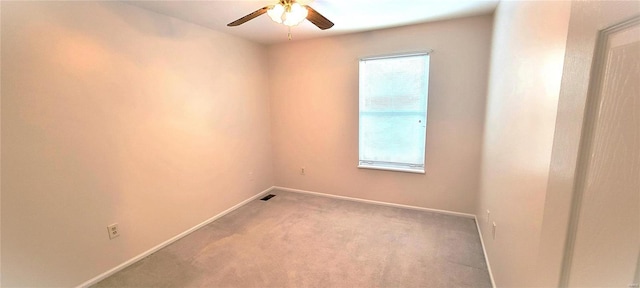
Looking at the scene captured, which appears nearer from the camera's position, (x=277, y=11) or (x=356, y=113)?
(x=277, y=11)

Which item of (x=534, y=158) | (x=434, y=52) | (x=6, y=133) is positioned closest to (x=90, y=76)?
(x=6, y=133)

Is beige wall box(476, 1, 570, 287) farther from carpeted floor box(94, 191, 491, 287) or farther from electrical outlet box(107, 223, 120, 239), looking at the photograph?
electrical outlet box(107, 223, 120, 239)

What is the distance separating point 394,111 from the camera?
10.4 ft

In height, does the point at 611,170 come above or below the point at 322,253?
above

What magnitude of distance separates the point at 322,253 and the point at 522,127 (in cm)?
182

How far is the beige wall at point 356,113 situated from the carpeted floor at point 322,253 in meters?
0.41

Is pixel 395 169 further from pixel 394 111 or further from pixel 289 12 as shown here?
pixel 289 12

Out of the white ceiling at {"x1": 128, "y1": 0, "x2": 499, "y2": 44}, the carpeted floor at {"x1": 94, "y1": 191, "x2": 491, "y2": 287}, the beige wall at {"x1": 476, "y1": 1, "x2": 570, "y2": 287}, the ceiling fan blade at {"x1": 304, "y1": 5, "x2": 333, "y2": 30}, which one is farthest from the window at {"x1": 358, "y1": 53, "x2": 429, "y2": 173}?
the ceiling fan blade at {"x1": 304, "y1": 5, "x2": 333, "y2": 30}

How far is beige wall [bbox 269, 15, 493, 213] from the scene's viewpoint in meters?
2.75

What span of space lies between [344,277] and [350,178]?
170 cm

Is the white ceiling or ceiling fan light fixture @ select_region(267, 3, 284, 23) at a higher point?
the white ceiling

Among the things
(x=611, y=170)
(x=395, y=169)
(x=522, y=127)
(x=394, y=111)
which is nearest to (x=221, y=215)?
(x=395, y=169)

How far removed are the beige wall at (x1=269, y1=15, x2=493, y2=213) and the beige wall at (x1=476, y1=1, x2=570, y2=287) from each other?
63 centimetres

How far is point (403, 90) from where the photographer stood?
10.1 ft
